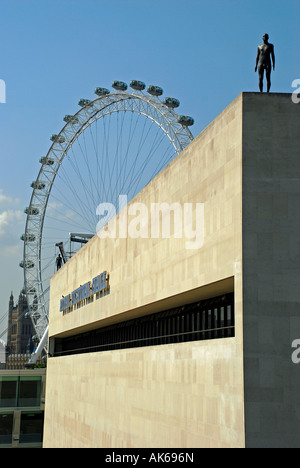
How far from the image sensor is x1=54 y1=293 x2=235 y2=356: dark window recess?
21250 mm

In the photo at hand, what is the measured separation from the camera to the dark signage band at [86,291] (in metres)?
34.2

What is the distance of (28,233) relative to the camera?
4161 inches

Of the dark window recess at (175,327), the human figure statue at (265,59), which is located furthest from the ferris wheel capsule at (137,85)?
the human figure statue at (265,59)

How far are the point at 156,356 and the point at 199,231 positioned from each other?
6.30m

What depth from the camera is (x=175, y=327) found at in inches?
1020

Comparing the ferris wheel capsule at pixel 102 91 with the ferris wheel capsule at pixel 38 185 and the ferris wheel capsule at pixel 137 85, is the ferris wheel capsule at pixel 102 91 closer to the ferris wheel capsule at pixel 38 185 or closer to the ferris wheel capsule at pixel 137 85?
the ferris wheel capsule at pixel 137 85

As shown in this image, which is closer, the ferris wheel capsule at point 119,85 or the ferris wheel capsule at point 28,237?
the ferris wheel capsule at point 119,85

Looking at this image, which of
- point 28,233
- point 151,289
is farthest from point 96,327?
point 28,233

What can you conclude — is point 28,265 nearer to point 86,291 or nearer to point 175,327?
point 86,291

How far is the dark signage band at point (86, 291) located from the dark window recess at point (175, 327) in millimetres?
2072

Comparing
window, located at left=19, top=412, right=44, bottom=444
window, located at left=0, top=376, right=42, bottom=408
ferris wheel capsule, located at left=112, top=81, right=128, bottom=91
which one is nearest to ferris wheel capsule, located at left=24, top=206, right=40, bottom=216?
ferris wheel capsule, located at left=112, top=81, right=128, bottom=91

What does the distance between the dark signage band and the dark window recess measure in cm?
207

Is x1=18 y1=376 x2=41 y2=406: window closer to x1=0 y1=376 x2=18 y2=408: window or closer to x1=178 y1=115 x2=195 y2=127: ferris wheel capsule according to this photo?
x1=0 y1=376 x2=18 y2=408: window

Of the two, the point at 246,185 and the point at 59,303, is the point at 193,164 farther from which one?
the point at 59,303
